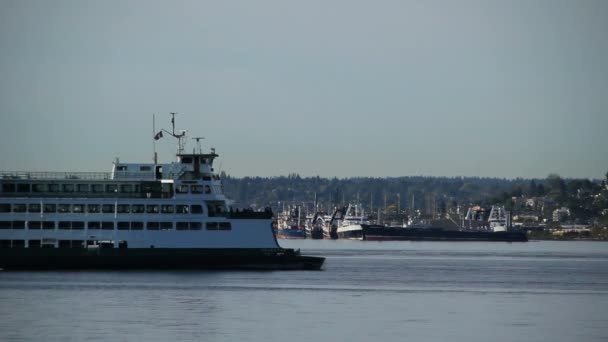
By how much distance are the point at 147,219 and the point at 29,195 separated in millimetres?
8302

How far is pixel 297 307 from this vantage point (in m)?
63.4

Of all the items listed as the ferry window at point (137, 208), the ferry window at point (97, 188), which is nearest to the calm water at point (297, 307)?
the ferry window at point (137, 208)

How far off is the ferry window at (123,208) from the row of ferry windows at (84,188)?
1417 mm

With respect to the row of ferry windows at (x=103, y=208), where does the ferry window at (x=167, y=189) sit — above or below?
above

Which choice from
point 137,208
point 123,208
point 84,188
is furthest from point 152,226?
point 84,188

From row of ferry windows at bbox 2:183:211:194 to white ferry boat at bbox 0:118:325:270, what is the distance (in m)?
0.07

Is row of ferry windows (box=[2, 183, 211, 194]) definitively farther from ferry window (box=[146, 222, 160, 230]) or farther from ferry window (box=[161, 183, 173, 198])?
ferry window (box=[146, 222, 160, 230])

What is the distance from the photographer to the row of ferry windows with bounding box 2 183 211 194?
86.5 meters

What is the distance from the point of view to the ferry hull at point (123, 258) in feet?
278

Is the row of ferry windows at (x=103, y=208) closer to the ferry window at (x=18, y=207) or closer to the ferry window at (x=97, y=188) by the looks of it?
the ferry window at (x=18, y=207)

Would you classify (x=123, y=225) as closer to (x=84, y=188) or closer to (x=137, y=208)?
(x=137, y=208)

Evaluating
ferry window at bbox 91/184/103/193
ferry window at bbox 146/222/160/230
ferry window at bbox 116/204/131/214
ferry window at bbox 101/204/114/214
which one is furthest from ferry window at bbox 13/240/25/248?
ferry window at bbox 146/222/160/230

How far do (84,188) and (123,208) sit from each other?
10.3 feet

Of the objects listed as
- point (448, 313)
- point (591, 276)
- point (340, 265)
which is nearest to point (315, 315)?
point (448, 313)
